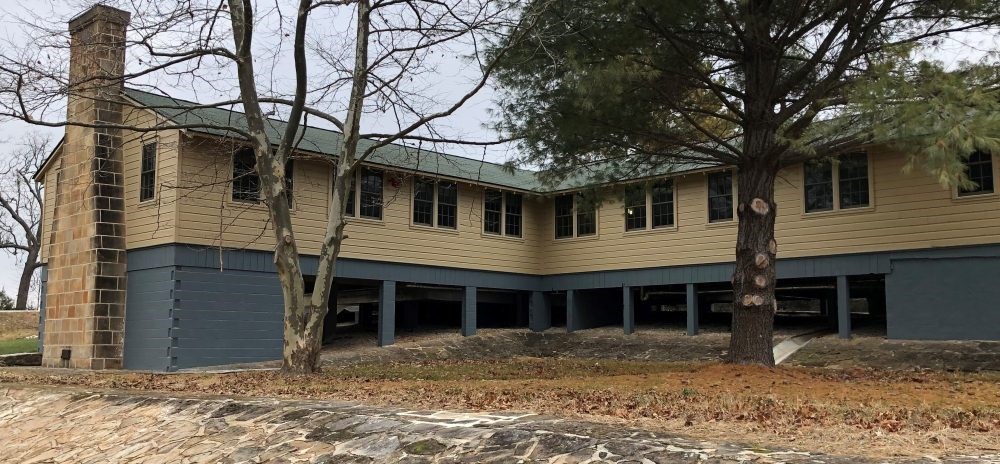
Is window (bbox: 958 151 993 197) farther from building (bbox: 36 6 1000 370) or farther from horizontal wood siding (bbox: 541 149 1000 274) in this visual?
horizontal wood siding (bbox: 541 149 1000 274)

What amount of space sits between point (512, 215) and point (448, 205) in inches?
98.4

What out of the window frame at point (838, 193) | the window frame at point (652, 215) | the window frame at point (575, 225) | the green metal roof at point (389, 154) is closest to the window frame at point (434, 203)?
the green metal roof at point (389, 154)

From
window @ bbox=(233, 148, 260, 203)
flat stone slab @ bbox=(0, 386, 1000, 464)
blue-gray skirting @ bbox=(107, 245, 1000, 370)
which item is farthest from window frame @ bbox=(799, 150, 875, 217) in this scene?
flat stone slab @ bbox=(0, 386, 1000, 464)

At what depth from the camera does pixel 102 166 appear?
62.3 ft

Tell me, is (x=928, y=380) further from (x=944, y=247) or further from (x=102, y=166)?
(x=102, y=166)

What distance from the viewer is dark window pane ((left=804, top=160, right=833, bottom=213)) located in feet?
62.4

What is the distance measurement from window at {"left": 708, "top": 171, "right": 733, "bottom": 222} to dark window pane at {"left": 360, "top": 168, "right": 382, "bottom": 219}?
8351 millimetres

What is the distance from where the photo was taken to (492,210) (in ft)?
78.4

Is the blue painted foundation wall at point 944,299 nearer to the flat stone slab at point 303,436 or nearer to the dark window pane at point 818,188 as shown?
the dark window pane at point 818,188

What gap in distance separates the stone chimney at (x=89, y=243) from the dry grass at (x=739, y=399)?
389 centimetres

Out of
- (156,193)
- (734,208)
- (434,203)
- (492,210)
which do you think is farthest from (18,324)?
(734,208)

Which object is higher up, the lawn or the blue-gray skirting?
the blue-gray skirting

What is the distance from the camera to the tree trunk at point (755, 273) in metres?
12.8

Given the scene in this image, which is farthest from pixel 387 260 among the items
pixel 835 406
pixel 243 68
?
pixel 835 406
